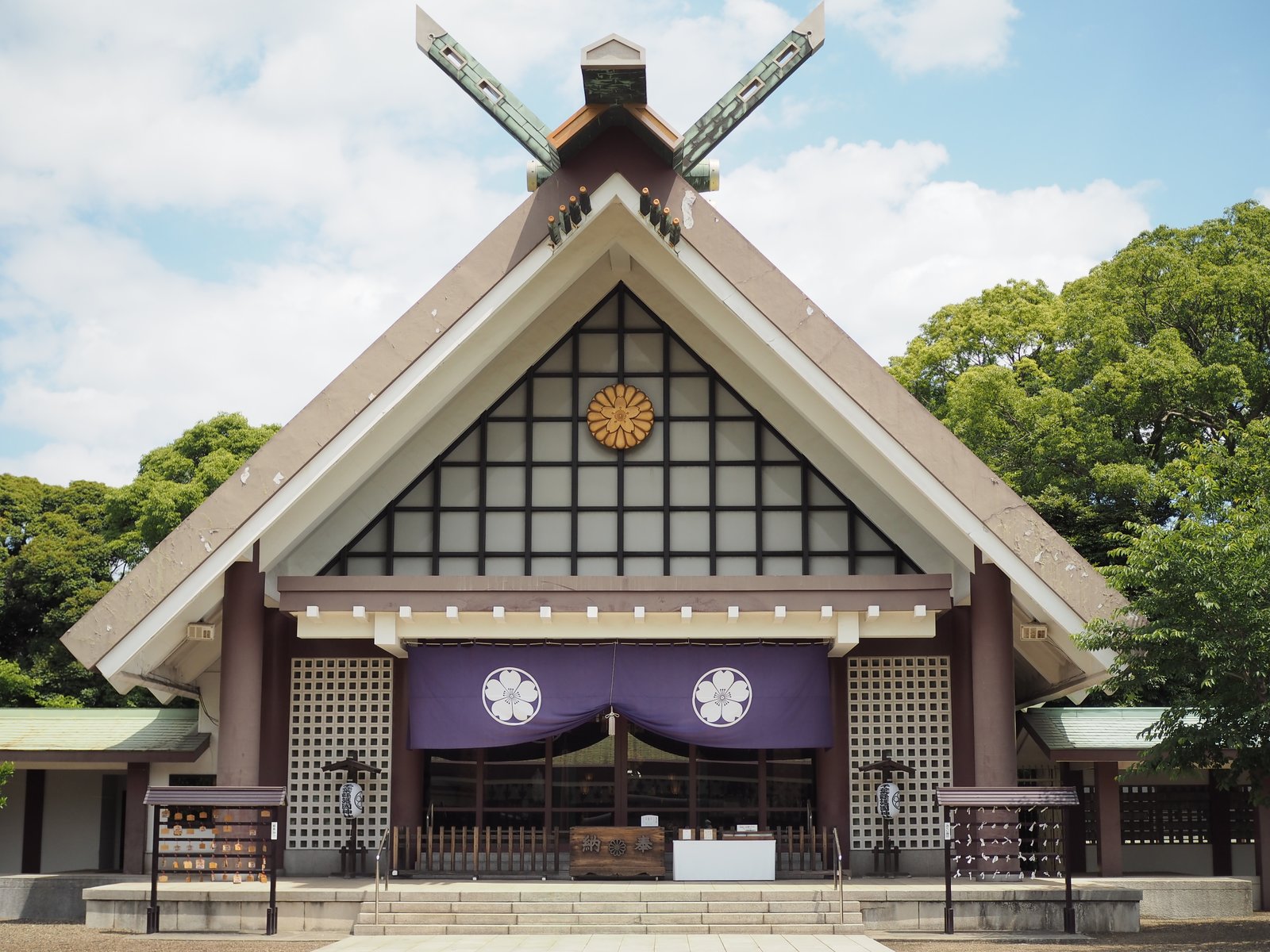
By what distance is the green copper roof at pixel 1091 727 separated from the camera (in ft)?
58.4

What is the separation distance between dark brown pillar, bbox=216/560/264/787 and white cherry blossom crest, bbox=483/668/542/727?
2772mm

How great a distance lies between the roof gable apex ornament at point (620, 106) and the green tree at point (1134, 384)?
11991 mm

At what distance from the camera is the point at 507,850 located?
1708 cm

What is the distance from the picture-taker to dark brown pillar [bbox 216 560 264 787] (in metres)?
15.0

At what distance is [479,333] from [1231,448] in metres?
16.8

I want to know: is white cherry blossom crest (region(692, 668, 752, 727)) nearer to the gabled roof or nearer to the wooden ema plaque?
the wooden ema plaque

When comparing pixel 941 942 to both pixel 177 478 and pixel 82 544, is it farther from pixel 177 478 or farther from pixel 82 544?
pixel 82 544

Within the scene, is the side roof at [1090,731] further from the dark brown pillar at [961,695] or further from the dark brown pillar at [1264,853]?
the dark brown pillar at [1264,853]

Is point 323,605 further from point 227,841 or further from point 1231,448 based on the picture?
point 1231,448

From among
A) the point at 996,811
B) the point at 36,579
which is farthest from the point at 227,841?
the point at 36,579

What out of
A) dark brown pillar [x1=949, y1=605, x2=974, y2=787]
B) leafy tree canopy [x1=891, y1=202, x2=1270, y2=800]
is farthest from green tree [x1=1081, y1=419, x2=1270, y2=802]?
leafy tree canopy [x1=891, y1=202, x2=1270, y2=800]

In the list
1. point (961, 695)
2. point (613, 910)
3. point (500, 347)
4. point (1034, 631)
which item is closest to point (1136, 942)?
point (1034, 631)

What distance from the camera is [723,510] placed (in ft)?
56.5

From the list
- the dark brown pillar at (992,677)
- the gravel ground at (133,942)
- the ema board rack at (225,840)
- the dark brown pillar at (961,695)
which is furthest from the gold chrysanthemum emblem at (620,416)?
the gravel ground at (133,942)
